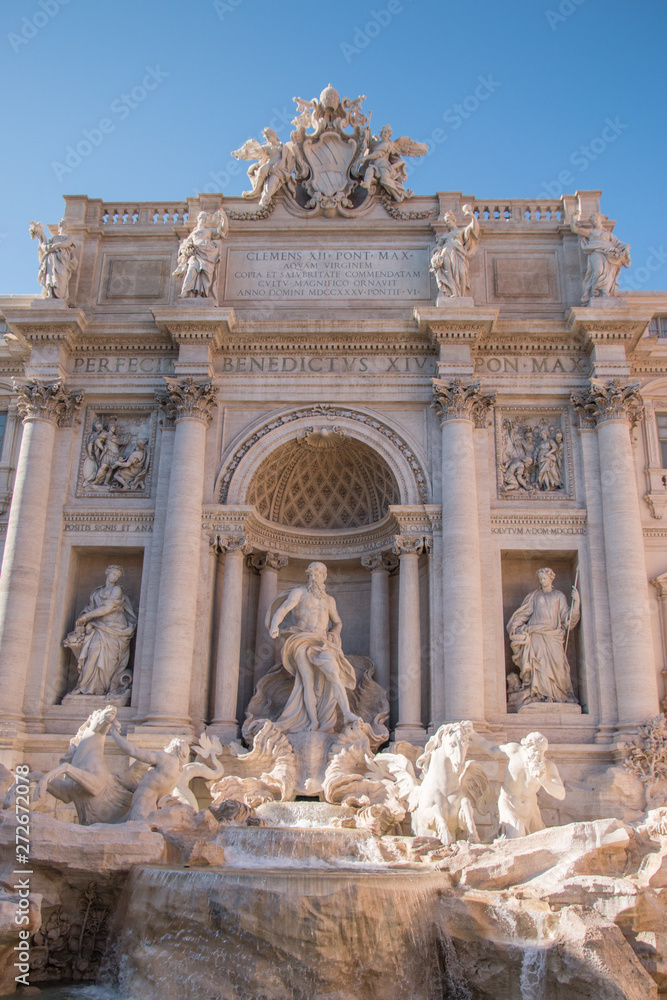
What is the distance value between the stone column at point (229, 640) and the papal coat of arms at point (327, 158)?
787 centimetres

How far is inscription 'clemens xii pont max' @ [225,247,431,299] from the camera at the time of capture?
66.5 feet

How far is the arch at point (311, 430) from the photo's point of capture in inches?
740

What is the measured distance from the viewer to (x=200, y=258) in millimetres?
19547

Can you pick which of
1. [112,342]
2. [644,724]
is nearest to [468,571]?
[644,724]

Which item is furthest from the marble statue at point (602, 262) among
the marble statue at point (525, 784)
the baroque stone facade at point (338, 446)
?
the marble statue at point (525, 784)

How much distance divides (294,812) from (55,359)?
10.6m

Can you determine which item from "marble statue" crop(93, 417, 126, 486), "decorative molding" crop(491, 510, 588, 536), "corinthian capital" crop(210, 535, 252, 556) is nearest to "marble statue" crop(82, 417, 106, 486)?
"marble statue" crop(93, 417, 126, 486)

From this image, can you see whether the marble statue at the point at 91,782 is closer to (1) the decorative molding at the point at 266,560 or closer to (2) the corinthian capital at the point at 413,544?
(1) the decorative molding at the point at 266,560

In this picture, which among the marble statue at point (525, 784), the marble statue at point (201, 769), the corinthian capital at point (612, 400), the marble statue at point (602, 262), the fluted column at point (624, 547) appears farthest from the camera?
the marble statue at point (602, 262)

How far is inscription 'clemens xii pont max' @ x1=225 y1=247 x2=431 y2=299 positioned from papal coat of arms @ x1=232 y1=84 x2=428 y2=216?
1.13 meters

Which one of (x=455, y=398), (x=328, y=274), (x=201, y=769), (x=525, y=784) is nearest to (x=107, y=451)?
(x=328, y=274)

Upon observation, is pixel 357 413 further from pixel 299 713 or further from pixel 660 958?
pixel 660 958

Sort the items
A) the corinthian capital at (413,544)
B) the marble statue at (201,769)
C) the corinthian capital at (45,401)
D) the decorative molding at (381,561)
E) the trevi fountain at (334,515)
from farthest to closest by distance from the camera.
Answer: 1. the decorative molding at (381,561)
2. the corinthian capital at (45,401)
3. the corinthian capital at (413,544)
4. the trevi fountain at (334,515)
5. the marble statue at (201,769)

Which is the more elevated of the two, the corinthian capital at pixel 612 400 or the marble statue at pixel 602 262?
the marble statue at pixel 602 262
